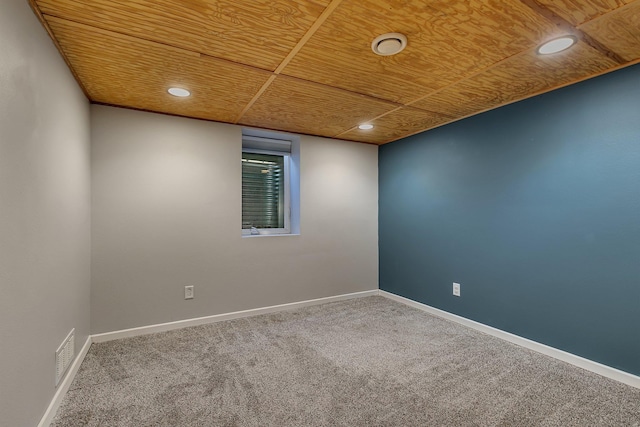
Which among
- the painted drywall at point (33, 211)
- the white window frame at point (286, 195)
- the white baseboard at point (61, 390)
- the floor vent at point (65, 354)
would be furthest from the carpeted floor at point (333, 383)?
the white window frame at point (286, 195)

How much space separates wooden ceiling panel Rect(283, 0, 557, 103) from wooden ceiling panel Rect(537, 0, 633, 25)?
7 centimetres

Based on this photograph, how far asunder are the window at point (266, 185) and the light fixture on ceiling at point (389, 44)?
213 centimetres

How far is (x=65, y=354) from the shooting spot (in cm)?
189

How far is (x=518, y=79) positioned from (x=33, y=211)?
3.03 meters

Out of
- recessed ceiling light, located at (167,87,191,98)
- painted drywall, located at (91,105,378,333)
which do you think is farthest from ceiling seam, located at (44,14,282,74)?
painted drywall, located at (91,105,378,333)

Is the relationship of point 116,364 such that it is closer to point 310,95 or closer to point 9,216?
point 9,216

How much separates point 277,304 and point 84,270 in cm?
185

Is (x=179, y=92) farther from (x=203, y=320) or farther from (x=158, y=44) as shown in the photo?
(x=203, y=320)

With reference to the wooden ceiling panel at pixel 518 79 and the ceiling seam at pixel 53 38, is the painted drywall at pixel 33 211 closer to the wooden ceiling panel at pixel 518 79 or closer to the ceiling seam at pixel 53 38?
the ceiling seam at pixel 53 38

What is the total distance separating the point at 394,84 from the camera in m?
2.25

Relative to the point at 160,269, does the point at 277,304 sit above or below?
below

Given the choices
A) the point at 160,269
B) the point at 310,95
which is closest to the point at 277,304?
the point at 160,269

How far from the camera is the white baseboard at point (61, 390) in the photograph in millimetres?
1586

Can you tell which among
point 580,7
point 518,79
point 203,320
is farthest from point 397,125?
point 203,320
